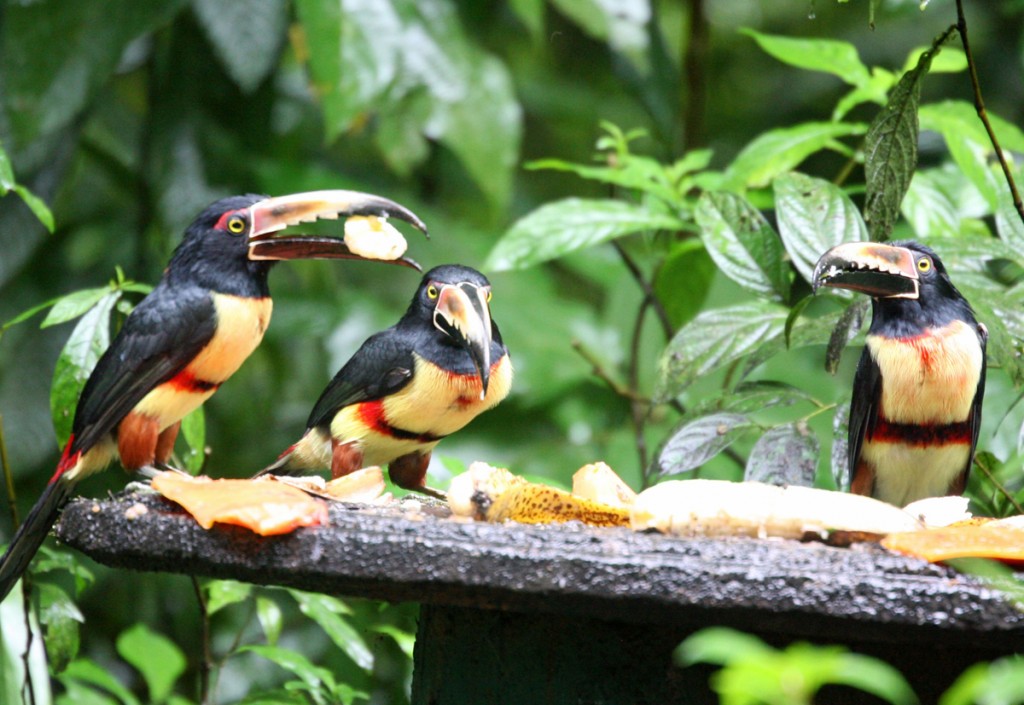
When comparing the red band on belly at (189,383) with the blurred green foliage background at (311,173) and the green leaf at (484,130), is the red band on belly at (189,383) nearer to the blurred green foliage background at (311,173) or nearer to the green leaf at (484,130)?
the blurred green foliage background at (311,173)

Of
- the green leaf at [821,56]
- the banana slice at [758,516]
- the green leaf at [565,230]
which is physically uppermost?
the green leaf at [821,56]

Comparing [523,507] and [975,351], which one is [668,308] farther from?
[523,507]

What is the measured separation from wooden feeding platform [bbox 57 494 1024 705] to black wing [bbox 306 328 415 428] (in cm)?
43

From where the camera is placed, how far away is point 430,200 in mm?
4641

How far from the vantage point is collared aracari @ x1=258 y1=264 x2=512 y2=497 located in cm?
179

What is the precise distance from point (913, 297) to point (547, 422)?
225 cm

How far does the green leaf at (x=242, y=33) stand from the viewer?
10.9ft

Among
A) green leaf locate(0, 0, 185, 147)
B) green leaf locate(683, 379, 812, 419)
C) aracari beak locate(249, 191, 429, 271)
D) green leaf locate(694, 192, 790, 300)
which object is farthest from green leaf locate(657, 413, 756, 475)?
green leaf locate(0, 0, 185, 147)

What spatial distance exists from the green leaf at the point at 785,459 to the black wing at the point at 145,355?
3.01ft

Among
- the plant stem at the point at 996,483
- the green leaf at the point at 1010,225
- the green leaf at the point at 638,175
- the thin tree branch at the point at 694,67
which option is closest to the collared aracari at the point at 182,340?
the green leaf at the point at 638,175

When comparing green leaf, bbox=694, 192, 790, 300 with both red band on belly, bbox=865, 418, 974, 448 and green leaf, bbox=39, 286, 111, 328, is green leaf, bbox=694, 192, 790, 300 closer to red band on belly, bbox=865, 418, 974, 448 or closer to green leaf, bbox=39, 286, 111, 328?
red band on belly, bbox=865, 418, 974, 448

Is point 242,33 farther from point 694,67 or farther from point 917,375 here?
point 917,375

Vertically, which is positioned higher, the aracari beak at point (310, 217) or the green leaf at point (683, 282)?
the aracari beak at point (310, 217)

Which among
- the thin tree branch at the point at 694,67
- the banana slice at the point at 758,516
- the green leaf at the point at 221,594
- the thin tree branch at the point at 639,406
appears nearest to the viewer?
the banana slice at the point at 758,516
